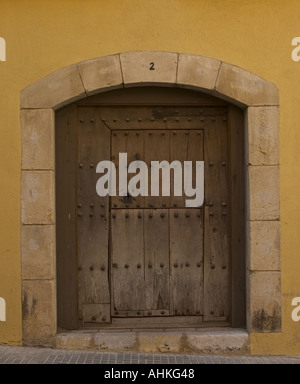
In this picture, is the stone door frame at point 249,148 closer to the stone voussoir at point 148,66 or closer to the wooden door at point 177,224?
the stone voussoir at point 148,66

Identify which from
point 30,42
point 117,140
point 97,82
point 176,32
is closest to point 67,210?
point 117,140

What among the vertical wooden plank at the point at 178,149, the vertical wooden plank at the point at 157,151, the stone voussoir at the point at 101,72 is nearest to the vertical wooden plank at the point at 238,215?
the vertical wooden plank at the point at 178,149

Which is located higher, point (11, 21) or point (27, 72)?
point (11, 21)

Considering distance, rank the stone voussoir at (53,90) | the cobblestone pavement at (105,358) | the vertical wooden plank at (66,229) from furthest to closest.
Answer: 1. the vertical wooden plank at (66,229)
2. the stone voussoir at (53,90)
3. the cobblestone pavement at (105,358)

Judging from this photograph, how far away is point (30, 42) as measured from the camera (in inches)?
187

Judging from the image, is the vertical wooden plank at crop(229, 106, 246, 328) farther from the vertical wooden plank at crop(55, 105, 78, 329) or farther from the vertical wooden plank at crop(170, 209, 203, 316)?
the vertical wooden plank at crop(55, 105, 78, 329)

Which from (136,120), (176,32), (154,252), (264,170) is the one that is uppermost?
(176,32)

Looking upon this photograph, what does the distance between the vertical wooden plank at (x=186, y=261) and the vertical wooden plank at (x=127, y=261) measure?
286 millimetres

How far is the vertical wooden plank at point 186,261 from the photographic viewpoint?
16.4 feet

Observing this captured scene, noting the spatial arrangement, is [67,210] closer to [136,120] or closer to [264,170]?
[136,120]

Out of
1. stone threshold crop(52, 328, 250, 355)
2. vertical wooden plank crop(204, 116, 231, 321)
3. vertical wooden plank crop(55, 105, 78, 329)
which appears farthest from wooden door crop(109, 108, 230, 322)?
vertical wooden plank crop(55, 105, 78, 329)

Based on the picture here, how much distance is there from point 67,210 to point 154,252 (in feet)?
2.82

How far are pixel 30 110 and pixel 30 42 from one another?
58cm

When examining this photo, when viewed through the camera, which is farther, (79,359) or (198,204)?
(198,204)
